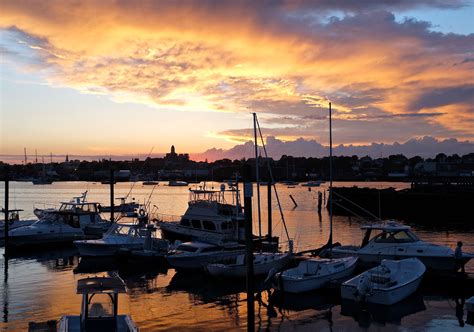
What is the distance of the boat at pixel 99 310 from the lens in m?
14.9

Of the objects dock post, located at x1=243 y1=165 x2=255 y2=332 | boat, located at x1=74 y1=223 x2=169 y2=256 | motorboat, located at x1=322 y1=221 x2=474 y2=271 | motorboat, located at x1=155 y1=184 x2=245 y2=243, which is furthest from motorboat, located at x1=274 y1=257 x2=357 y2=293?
motorboat, located at x1=155 y1=184 x2=245 y2=243

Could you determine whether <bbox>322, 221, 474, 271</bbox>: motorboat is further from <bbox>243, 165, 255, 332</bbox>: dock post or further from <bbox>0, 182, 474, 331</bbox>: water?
<bbox>243, 165, 255, 332</bbox>: dock post

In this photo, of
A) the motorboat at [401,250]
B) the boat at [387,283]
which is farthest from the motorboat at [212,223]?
the boat at [387,283]

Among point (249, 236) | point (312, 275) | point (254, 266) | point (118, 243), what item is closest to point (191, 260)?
point (254, 266)

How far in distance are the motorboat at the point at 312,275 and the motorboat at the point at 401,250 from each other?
2277 mm

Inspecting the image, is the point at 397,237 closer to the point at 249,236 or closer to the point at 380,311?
the point at 380,311

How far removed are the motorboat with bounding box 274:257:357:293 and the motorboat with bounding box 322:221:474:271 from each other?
2.28 metres

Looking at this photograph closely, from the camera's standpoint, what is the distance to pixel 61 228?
140 ft

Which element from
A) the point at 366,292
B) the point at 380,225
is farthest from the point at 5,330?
the point at 380,225

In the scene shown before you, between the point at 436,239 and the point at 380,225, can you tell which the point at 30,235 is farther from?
the point at 436,239

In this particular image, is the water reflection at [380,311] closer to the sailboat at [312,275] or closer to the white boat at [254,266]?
the sailboat at [312,275]

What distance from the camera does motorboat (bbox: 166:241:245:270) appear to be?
30.7 meters

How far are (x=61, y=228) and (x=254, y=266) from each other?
21.3 metres

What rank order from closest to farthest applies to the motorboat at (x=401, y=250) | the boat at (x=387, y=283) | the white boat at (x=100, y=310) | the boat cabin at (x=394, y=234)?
1. the white boat at (x=100, y=310)
2. the boat at (x=387, y=283)
3. the motorboat at (x=401, y=250)
4. the boat cabin at (x=394, y=234)
